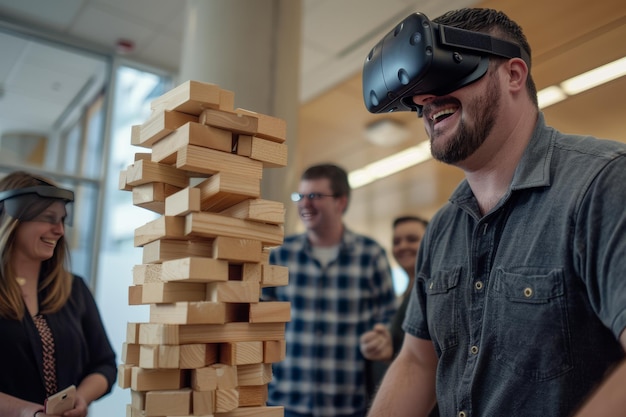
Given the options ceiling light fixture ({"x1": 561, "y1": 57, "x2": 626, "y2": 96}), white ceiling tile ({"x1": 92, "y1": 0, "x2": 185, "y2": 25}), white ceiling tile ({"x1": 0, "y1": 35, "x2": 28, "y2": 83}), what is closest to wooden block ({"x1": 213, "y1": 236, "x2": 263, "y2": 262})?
ceiling light fixture ({"x1": 561, "y1": 57, "x2": 626, "y2": 96})

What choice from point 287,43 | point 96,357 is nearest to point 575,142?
point 96,357

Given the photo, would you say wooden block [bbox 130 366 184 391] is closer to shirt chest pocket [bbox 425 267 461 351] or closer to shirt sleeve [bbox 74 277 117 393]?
shirt chest pocket [bbox 425 267 461 351]

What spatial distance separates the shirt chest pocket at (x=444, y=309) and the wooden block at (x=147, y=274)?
649 millimetres

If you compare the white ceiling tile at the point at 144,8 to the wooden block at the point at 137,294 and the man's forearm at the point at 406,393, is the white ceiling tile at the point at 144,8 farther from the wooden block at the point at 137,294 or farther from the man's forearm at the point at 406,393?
the man's forearm at the point at 406,393

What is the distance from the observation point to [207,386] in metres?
1.09

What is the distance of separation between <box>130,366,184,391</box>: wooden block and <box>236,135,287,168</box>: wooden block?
0.50 meters

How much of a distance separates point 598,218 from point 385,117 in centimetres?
431

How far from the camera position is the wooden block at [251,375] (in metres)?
1.17

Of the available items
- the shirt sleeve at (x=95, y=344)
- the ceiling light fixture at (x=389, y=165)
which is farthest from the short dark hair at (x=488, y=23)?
the ceiling light fixture at (x=389, y=165)

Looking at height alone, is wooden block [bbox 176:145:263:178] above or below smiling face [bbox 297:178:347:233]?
below

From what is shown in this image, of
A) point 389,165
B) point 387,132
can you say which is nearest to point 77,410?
point 387,132

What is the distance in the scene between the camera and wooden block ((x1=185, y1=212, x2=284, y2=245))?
44.3 inches

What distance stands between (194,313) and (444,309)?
23.0 inches

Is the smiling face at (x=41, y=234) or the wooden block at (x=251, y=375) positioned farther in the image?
the smiling face at (x=41, y=234)
